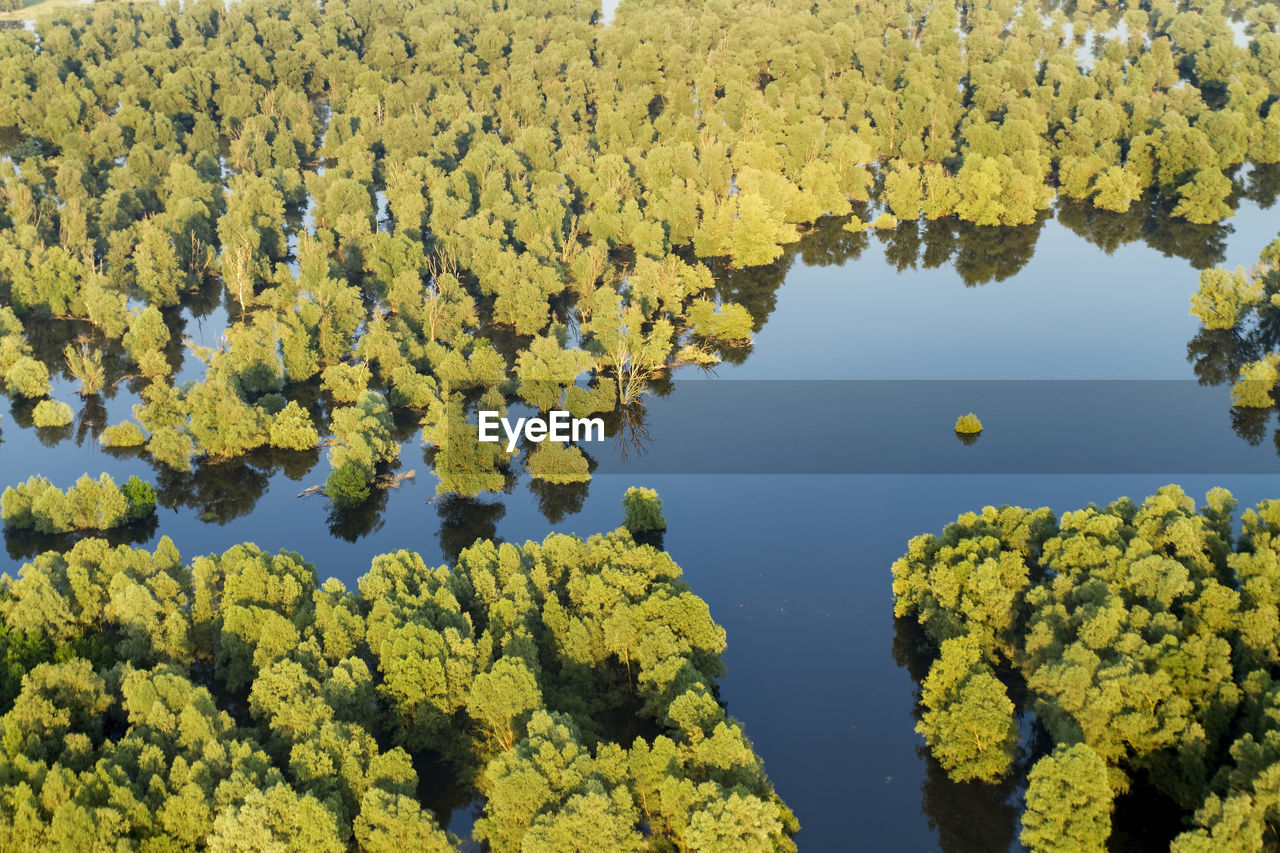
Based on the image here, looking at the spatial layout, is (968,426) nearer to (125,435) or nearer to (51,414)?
(125,435)

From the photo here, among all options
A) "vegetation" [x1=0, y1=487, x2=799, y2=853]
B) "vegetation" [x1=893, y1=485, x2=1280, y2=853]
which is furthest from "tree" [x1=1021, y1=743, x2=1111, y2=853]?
"vegetation" [x1=0, y1=487, x2=799, y2=853]

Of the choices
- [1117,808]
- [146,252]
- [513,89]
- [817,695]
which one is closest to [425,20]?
[513,89]

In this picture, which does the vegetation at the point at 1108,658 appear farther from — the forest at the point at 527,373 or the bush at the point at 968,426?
the bush at the point at 968,426

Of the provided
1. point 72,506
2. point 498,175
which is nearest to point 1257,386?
point 498,175

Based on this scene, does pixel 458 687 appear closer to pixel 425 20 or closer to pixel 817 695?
pixel 817 695

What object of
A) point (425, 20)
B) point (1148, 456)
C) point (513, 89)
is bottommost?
point (1148, 456)

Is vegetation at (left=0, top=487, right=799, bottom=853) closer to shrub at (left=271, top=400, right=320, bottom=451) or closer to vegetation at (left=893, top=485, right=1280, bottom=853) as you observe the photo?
vegetation at (left=893, top=485, right=1280, bottom=853)

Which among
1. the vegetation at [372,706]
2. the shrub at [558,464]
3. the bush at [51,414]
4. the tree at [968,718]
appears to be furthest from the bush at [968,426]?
the bush at [51,414]
